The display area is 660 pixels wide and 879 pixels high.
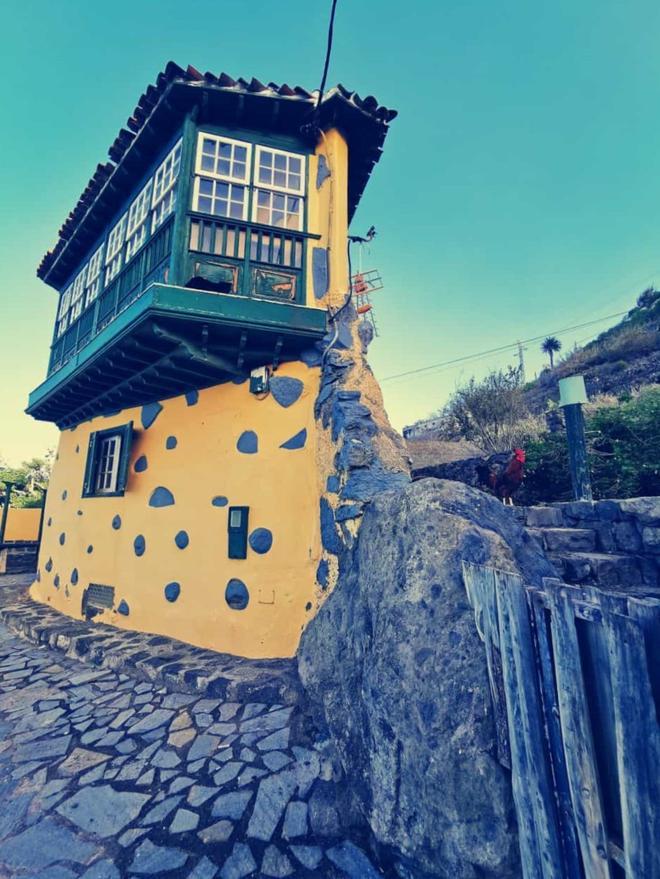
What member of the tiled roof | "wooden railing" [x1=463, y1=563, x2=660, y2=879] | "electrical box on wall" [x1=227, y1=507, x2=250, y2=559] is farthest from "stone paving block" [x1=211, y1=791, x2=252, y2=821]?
the tiled roof

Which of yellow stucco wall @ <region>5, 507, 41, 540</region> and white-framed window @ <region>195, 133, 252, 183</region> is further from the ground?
white-framed window @ <region>195, 133, 252, 183</region>

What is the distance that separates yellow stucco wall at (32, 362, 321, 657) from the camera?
16.2ft

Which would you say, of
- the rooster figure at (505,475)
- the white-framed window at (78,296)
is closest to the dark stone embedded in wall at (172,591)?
the rooster figure at (505,475)

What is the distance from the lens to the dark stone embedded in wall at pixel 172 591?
18.5 feet

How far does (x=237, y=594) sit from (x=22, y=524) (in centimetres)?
1219

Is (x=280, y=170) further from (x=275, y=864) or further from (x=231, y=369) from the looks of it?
(x=275, y=864)

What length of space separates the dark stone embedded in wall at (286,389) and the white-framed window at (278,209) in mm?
2335

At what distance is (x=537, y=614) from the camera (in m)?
1.90

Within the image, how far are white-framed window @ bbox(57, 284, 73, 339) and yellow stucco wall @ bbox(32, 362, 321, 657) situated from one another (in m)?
4.31

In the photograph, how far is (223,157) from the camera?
5.95m

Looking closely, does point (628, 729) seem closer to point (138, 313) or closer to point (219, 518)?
point (219, 518)

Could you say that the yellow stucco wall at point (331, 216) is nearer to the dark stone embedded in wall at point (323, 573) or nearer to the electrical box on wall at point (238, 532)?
the electrical box on wall at point (238, 532)

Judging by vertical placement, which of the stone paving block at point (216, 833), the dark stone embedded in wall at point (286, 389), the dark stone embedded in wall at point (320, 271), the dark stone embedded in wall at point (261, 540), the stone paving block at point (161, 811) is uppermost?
the dark stone embedded in wall at point (320, 271)

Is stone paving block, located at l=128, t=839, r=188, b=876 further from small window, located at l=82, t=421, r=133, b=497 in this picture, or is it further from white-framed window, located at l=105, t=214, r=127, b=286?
white-framed window, located at l=105, t=214, r=127, b=286
